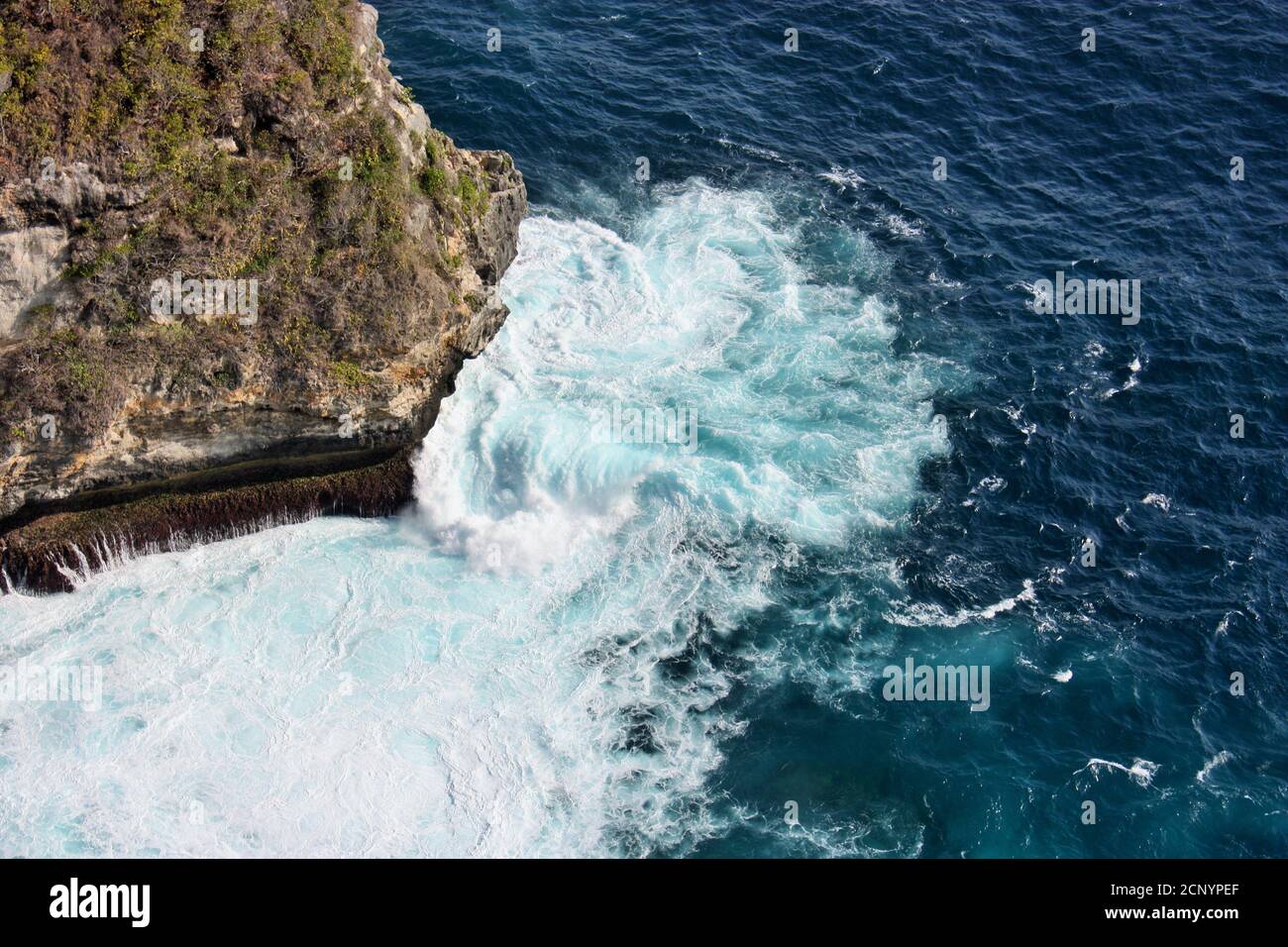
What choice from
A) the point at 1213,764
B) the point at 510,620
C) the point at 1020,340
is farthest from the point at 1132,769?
the point at 1020,340

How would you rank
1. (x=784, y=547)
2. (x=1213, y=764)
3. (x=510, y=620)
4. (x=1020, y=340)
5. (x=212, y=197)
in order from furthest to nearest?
1. (x=1020, y=340)
2. (x=784, y=547)
3. (x=510, y=620)
4. (x=212, y=197)
5. (x=1213, y=764)

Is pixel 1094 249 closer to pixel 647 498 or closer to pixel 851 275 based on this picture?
pixel 851 275

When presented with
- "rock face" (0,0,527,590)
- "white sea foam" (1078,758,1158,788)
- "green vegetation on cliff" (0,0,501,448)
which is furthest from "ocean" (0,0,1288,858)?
"green vegetation on cliff" (0,0,501,448)

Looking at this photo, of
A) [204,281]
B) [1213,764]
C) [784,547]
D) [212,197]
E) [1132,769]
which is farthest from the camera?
[784,547]

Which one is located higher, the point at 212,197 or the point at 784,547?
the point at 212,197

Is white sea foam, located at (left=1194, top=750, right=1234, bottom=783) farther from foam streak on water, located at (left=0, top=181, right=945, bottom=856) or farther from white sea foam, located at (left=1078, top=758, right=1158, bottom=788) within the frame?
foam streak on water, located at (left=0, top=181, right=945, bottom=856)

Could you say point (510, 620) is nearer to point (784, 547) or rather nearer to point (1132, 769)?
point (784, 547)

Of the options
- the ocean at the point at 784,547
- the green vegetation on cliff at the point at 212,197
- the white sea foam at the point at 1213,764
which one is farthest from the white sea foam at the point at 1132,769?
the green vegetation on cliff at the point at 212,197
